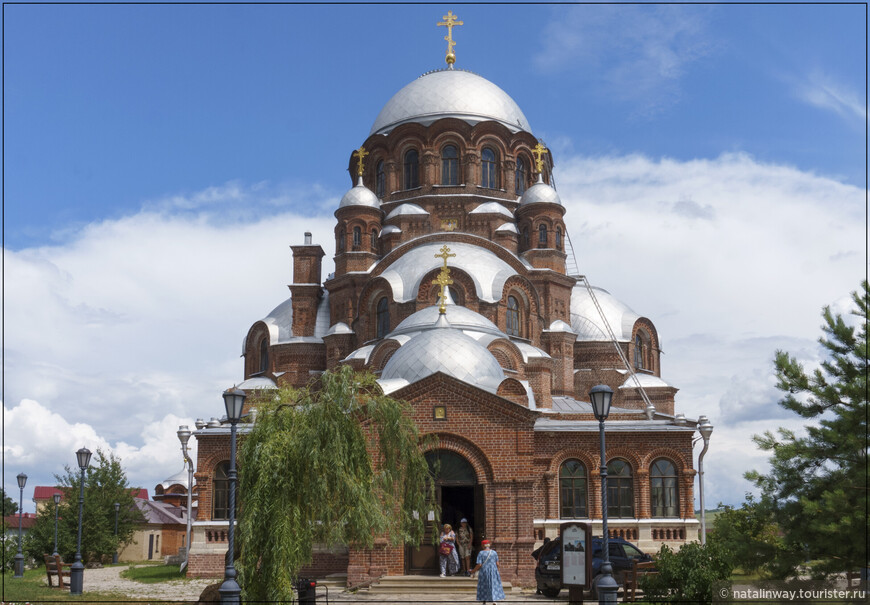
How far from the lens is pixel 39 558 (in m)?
33.9

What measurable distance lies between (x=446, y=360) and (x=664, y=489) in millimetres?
6868

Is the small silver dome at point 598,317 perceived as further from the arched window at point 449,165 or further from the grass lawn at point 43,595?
the grass lawn at point 43,595

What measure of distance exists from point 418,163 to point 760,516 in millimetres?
25533

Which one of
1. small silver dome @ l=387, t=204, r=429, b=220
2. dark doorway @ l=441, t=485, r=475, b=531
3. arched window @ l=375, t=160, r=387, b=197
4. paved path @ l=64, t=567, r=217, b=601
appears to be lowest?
paved path @ l=64, t=567, r=217, b=601

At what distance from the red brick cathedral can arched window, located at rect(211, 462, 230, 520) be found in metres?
0.05

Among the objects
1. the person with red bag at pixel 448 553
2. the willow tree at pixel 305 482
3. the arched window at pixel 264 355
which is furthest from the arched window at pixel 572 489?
the arched window at pixel 264 355

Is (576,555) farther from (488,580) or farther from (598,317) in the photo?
(598,317)

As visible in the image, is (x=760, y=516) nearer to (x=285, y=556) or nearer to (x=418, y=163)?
(x=285, y=556)

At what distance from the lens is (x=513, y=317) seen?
105 ft

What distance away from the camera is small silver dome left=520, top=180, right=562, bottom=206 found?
116ft

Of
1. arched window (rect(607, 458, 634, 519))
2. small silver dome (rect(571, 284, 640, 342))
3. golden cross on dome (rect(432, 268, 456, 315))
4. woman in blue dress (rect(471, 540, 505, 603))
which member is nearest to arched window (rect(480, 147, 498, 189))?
small silver dome (rect(571, 284, 640, 342))

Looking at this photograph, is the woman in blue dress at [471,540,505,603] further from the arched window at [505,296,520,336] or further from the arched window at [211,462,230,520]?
the arched window at [505,296,520,336]

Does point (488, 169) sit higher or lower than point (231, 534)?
higher

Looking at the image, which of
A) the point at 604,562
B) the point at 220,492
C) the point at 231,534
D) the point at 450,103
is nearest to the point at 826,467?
the point at 604,562
